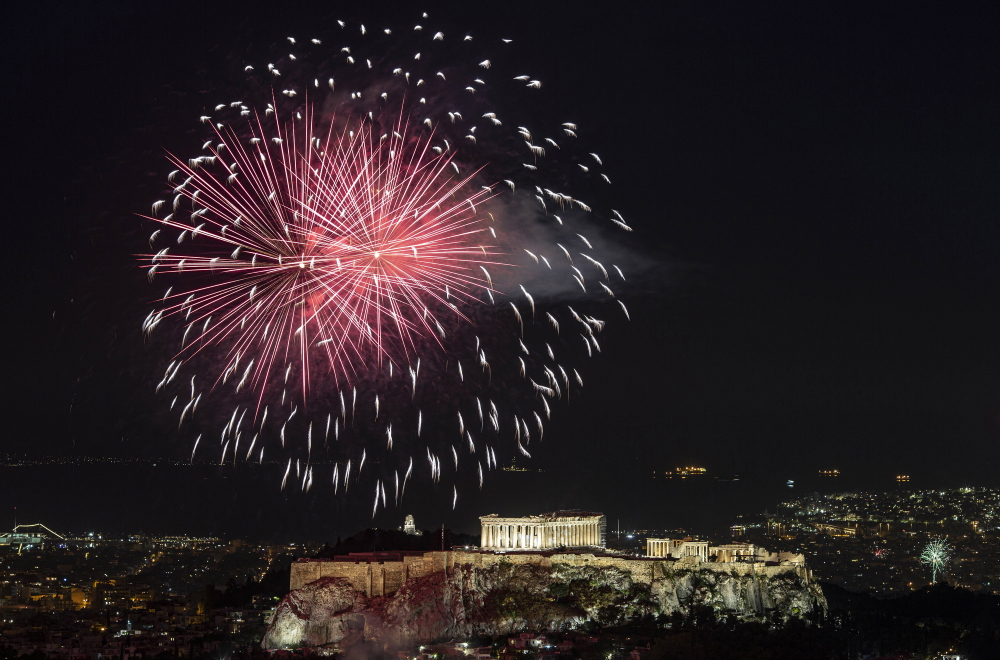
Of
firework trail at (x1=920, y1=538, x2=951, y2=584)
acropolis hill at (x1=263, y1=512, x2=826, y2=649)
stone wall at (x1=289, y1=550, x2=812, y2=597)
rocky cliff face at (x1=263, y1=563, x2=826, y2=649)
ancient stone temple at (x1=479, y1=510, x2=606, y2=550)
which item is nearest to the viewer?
rocky cliff face at (x1=263, y1=563, x2=826, y2=649)

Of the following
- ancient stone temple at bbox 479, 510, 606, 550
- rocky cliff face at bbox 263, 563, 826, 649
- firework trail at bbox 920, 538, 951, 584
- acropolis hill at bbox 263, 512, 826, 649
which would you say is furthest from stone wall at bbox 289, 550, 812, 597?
firework trail at bbox 920, 538, 951, 584

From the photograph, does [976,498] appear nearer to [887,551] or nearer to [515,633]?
[887,551]

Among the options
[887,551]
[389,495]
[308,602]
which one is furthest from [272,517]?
[308,602]

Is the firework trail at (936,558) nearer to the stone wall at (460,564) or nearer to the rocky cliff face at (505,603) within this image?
the rocky cliff face at (505,603)

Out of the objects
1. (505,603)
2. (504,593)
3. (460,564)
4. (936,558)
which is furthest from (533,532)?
(936,558)

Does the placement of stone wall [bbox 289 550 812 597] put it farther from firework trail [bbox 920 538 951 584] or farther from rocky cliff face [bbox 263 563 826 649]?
firework trail [bbox 920 538 951 584]

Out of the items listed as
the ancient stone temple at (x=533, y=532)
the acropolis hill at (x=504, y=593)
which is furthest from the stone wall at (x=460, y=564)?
the ancient stone temple at (x=533, y=532)
